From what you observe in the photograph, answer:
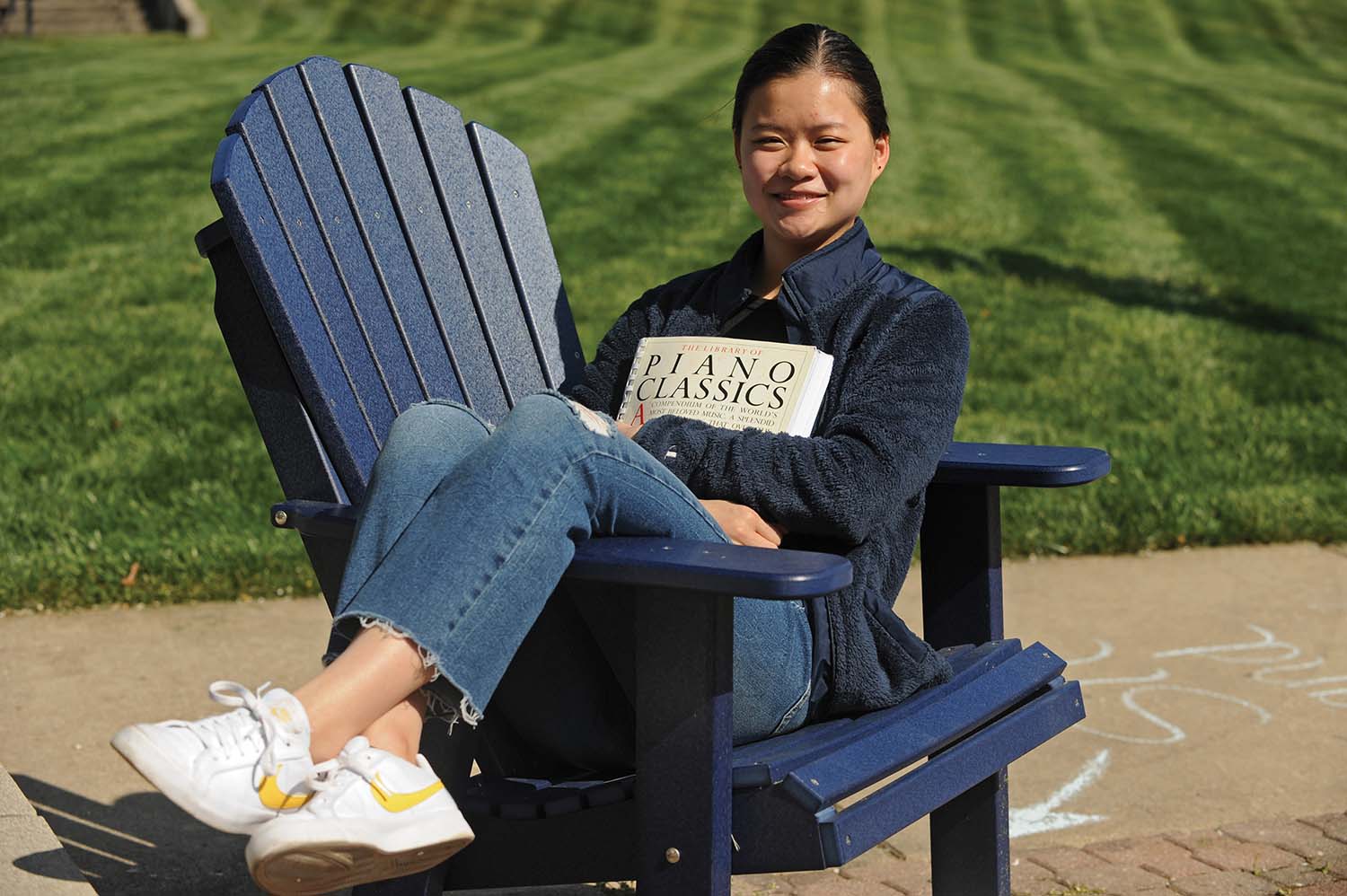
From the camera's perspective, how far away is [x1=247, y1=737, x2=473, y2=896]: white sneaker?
6.55ft

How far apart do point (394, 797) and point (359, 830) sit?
0.22 ft

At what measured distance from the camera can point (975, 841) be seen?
9.23ft

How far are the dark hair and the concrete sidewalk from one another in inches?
56.5

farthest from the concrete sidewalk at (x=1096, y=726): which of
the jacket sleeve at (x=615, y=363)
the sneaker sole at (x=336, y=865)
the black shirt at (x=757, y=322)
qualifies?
the black shirt at (x=757, y=322)

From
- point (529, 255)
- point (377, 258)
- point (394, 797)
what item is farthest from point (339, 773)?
point (529, 255)

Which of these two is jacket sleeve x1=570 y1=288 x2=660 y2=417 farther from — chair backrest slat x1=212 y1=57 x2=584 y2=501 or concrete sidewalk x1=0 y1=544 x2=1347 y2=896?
concrete sidewalk x1=0 y1=544 x2=1347 y2=896

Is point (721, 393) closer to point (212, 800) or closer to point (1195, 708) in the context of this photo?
point (212, 800)

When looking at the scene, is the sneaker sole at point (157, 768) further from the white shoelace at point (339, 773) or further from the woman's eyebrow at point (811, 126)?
the woman's eyebrow at point (811, 126)

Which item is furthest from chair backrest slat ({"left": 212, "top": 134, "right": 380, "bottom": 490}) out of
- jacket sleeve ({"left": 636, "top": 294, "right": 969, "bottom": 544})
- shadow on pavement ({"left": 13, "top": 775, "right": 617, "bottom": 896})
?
shadow on pavement ({"left": 13, "top": 775, "right": 617, "bottom": 896})

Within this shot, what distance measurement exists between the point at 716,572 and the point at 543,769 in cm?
62

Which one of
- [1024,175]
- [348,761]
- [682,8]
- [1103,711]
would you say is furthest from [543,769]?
[682,8]

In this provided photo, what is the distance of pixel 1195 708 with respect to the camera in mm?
4047

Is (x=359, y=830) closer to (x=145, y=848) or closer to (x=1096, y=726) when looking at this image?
(x=145, y=848)

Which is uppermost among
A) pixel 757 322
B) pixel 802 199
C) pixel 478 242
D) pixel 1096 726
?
pixel 802 199
